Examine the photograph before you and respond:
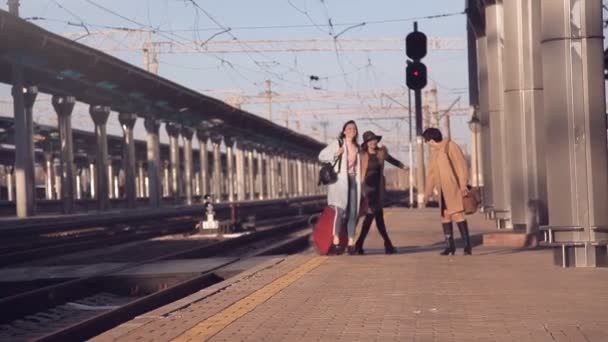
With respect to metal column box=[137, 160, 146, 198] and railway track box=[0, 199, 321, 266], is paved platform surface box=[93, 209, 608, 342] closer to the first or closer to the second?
railway track box=[0, 199, 321, 266]

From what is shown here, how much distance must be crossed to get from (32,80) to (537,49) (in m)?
35.0

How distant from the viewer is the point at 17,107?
47.5m

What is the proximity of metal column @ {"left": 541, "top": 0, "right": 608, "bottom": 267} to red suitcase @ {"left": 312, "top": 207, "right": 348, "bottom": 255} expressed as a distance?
12.3ft

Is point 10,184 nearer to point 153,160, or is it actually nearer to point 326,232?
point 153,160

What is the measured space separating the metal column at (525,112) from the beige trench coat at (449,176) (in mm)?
4142

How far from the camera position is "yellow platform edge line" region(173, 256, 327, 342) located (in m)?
8.02

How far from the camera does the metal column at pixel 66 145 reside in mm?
54031

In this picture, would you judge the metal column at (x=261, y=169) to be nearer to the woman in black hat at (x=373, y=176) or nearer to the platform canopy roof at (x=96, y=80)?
the platform canopy roof at (x=96, y=80)

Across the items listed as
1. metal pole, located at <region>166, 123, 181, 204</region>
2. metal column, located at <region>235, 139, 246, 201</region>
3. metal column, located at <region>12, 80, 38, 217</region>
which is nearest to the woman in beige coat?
metal column, located at <region>12, 80, 38, 217</region>

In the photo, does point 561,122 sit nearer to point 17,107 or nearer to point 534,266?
point 534,266

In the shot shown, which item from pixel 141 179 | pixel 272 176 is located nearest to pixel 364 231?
pixel 141 179

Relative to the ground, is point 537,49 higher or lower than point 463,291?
higher

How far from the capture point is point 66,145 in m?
55.6

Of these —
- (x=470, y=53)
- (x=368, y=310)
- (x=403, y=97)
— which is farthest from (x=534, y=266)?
(x=403, y=97)
